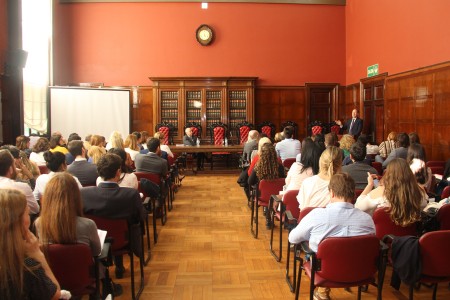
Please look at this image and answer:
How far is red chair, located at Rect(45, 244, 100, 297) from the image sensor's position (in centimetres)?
260

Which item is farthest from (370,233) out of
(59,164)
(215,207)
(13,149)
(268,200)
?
(215,207)

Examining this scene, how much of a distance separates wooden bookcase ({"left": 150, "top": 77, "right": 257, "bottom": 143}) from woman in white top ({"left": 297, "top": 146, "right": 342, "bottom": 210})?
9.29 meters

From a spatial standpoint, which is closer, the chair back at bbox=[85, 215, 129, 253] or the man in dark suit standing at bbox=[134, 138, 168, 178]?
the chair back at bbox=[85, 215, 129, 253]

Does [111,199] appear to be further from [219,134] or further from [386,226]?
[219,134]

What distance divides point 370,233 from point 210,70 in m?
11.3

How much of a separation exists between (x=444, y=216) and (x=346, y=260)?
1282 millimetres

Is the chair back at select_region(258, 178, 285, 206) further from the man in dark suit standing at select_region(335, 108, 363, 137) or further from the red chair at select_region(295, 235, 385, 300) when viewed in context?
the man in dark suit standing at select_region(335, 108, 363, 137)

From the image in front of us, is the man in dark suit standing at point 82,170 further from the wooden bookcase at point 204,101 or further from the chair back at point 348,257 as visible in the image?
the wooden bookcase at point 204,101

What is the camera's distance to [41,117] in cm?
1165

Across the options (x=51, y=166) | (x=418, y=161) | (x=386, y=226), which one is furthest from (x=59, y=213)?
(x=418, y=161)

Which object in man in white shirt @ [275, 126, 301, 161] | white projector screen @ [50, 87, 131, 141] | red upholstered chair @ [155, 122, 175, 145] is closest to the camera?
man in white shirt @ [275, 126, 301, 161]

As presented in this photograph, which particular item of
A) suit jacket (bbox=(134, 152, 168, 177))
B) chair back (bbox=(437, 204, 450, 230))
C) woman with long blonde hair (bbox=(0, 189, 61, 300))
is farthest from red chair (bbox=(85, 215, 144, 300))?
chair back (bbox=(437, 204, 450, 230))

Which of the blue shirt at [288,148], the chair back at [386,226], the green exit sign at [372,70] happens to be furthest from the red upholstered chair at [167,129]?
the chair back at [386,226]

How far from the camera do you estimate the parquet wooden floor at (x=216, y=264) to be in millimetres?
3904
